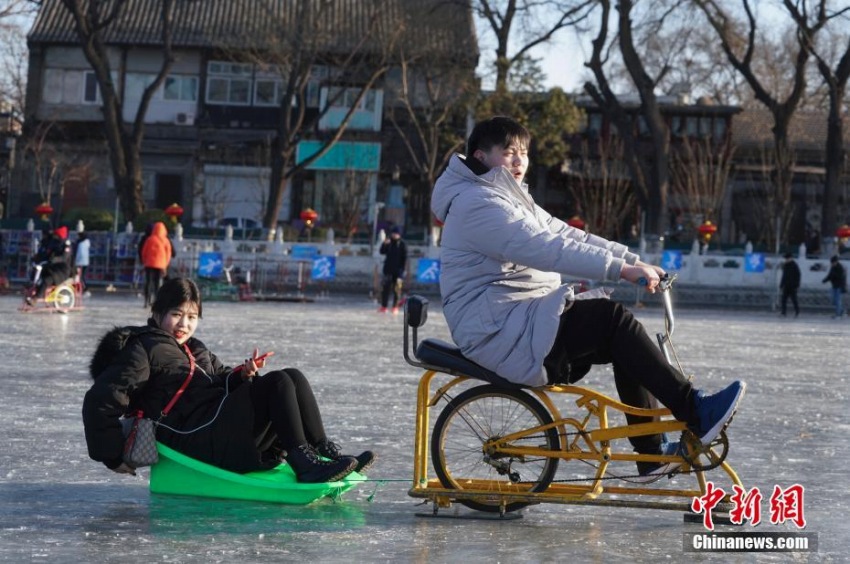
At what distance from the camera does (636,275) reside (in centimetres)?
570

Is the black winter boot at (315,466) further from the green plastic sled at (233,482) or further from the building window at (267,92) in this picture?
the building window at (267,92)

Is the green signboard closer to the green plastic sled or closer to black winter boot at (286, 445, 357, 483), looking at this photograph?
the green plastic sled

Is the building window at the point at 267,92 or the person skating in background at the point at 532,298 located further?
the building window at the point at 267,92

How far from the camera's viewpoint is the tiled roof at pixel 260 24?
41969 millimetres

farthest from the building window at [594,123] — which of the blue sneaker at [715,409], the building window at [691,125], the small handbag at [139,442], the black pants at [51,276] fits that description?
the blue sneaker at [715,409]

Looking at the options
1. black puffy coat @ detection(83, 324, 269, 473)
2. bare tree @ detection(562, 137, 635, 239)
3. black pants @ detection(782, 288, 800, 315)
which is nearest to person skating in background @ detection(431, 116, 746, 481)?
black puffy coat @ detection(83, 324, 269, 473)

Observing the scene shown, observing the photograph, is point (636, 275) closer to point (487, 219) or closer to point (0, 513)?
point (487, 219)

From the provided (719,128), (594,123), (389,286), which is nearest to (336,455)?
(389,286)

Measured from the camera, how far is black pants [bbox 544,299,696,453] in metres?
5.76

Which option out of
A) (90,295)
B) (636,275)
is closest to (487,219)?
(636,275)

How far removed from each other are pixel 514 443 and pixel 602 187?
47.2 m

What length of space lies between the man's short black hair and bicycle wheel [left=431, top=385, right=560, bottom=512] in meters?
1.01

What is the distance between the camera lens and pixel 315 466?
6.16m

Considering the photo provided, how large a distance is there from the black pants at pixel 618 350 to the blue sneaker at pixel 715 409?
44 millimetres
